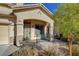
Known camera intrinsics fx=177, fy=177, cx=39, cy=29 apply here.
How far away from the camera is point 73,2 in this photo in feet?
9.65

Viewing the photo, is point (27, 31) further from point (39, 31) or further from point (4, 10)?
point (4, 10)

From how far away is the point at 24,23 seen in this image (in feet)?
9.77

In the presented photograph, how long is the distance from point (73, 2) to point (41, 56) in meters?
1.05

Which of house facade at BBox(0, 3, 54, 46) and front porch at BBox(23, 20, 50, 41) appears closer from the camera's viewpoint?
house facade at BBox(0, 3, 54, 46)

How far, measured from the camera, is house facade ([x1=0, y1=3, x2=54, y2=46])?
289 cm

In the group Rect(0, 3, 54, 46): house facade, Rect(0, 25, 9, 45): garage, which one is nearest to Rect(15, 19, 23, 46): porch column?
Rect(0, 3, 54, 46): house facade

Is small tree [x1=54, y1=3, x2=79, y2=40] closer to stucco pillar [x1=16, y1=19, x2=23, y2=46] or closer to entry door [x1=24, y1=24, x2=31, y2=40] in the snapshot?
entry door [x1=24, y1=24, x2=31, y2=40]

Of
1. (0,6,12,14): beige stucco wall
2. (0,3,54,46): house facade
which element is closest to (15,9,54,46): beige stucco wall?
(0,3,54,46): house facade

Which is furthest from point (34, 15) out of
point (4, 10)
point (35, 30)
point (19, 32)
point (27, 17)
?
point (4, 10)

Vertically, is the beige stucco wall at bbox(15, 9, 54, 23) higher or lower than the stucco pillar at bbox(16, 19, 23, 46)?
higher

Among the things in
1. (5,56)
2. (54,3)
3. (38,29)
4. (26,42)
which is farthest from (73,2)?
(5,56)

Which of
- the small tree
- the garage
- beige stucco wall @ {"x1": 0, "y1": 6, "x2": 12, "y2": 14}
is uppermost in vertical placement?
beige stucco wall @ {"x1": 0, "y1": 6, "x2": 12, "y2": 14}

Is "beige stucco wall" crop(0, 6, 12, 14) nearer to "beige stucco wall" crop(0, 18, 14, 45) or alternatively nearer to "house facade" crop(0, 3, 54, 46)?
"house facade" crop(0, 3, 54, 46)

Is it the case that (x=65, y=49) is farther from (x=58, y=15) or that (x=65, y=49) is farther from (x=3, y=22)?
(x=3, y=22)
